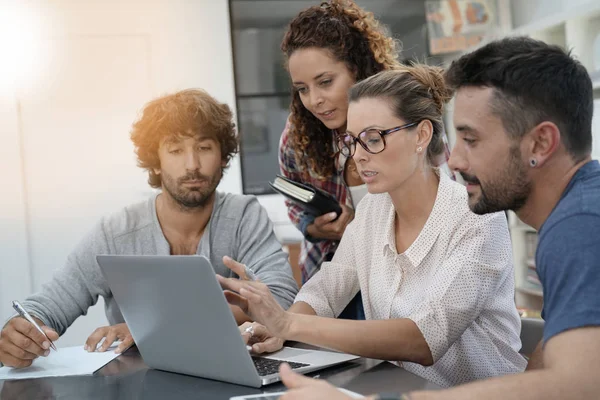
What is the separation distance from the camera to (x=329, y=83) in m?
2.06

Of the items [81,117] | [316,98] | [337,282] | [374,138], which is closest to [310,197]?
[316,98]

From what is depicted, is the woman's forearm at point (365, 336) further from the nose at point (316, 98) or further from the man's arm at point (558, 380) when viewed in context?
the nose at point (316, 98)

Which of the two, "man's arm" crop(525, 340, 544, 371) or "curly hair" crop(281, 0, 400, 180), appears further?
"curly hair" crop(281, 0, 400, 180)

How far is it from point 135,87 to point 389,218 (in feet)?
10.4

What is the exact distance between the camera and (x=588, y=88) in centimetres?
117

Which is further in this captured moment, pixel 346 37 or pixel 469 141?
pixel 346 37

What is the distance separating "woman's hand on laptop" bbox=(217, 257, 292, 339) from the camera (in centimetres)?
137

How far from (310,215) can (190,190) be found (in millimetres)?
407

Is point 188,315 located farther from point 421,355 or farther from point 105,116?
point 105,116

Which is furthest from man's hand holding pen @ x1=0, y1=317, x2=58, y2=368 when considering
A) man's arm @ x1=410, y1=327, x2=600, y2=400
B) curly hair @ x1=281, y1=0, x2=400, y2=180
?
curly hair @ x1=281, y1=0, x2=400, y2=180

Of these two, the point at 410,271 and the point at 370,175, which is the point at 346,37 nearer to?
the point at 370,175

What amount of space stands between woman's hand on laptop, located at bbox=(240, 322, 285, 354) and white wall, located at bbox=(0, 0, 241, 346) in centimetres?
312

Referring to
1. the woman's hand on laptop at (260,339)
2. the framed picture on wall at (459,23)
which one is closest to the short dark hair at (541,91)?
the woman's hand on laptop at (260,339)

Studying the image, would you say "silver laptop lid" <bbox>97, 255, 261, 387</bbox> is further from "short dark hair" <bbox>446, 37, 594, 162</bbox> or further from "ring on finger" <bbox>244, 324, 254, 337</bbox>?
"short dark hair" <bbox>446, 37, 594, 162</bbox>
